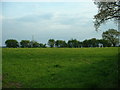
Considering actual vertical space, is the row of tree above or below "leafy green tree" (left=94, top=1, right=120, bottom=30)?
below

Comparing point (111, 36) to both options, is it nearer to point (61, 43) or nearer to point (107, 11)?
point (61, 43)

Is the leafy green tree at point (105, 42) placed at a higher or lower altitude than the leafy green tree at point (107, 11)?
lower

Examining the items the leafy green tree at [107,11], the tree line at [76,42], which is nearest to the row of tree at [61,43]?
the tree line at [76,42]

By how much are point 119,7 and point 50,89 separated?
24.2 metres

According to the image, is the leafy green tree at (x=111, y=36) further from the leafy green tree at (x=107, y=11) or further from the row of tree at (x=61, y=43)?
the leafy green tree at (x=107, y=11)

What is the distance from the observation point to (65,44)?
97.4 metres

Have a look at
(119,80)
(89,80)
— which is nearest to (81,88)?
(89,80)

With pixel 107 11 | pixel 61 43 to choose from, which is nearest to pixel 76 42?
pixel 61 43

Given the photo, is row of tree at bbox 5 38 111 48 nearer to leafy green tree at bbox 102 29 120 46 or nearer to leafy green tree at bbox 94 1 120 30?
leafy green tree at bbox 102 29 120 46

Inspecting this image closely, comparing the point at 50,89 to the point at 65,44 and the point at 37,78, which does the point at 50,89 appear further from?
the point at 65,44

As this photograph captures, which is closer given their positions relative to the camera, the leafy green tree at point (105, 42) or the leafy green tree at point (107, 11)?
the leafy green tree at point (107, 11)

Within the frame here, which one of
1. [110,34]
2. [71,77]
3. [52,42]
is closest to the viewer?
[71,77]

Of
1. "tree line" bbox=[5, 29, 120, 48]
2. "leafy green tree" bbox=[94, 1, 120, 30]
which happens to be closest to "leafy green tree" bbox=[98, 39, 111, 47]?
"tree line" bbox=[5, 29, 120, 48]

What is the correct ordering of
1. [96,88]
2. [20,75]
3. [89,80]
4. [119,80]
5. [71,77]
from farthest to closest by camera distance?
[20,75] < [71,77] < [89,80] < [119,80] < [96,88]
